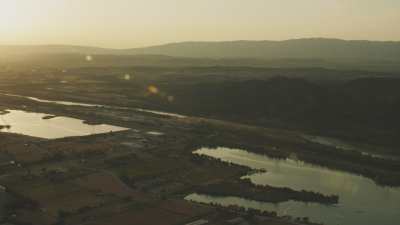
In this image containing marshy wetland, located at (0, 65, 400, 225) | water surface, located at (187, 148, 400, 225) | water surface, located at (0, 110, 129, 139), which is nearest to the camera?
marshy wetland, located at (0, 65, 400, 225)

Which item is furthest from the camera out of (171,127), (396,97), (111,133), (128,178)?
(396,97)

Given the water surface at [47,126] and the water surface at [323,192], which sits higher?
the water surface at [323,192]

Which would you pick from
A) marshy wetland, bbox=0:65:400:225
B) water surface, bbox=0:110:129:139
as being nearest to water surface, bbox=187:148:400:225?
marshy wetland, bbox=0:65:400:225

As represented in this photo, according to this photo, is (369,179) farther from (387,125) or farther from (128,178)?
(387,125)

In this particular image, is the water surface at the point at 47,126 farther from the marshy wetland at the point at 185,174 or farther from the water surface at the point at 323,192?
the water surface at the point at 323,192

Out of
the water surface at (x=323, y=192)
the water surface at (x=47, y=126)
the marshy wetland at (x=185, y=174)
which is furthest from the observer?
the water surface at (x=47, y=126)

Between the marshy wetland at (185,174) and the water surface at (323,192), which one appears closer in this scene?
the marshy wetland at (185,174)

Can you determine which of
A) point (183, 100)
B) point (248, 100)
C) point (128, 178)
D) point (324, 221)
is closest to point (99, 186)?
point (128, 178)

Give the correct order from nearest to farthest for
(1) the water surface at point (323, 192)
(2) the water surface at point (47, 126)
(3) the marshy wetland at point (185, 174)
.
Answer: (3) the marshy wetland at point (185, 174) < (1) the water surface at point (323, 192) < (2) the water surface at point (47, 126)

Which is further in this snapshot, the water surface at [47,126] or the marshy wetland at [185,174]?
the water surface at [47,126]

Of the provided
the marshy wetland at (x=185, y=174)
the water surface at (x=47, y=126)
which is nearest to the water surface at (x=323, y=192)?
the marshy wetland at (x=185, y=174)

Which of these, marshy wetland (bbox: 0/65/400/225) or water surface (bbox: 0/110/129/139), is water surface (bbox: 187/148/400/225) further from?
water surface (bbox: 0/110/129/139)
